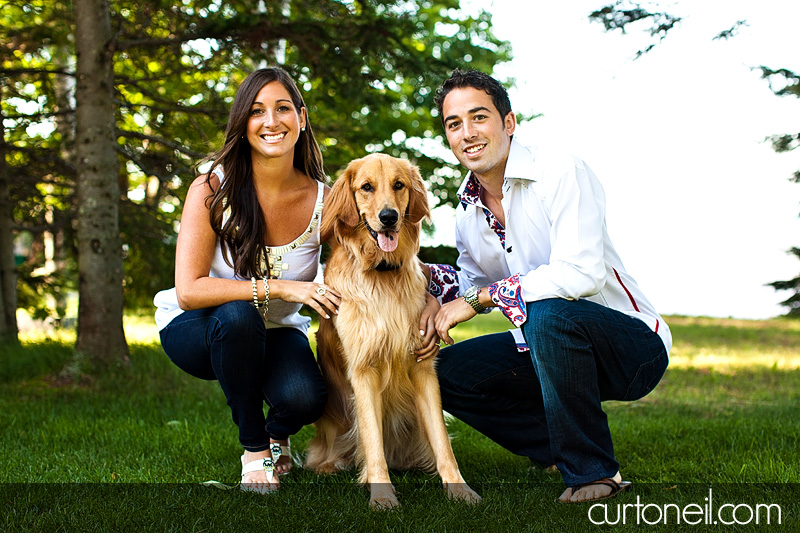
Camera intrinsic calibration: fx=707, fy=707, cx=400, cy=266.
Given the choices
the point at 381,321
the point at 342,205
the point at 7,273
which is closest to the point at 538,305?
the point at 381,321

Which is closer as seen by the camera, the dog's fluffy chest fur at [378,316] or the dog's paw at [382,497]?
the dog's paw at [382,497]

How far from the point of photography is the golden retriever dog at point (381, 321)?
2.85 m

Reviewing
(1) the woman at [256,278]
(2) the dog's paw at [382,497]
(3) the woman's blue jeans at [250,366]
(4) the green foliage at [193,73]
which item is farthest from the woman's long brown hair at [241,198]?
(4) the green foliage at [193,73]

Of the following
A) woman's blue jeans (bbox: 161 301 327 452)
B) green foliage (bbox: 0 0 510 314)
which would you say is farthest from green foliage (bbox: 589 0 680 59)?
woman's blue jeans (bbox: 161 301 327 452)

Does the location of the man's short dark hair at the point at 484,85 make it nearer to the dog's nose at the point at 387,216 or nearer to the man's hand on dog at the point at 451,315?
the dog's nose at the point at 387,216

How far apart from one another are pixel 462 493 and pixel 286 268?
4.05ft

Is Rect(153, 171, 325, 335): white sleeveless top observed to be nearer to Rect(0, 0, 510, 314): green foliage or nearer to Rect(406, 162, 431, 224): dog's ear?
Rect(406, 162, 431, 224): dog's ear

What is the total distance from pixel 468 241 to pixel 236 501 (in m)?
1.46

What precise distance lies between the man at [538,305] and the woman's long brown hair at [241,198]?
0.79 m

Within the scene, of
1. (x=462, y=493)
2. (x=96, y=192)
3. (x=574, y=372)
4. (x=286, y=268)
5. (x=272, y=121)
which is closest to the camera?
(x=574, y=372)

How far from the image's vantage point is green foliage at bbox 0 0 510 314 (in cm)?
562

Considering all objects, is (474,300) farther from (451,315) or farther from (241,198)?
(241,198)

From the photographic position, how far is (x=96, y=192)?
206 inches

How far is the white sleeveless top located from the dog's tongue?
1.47 ft
